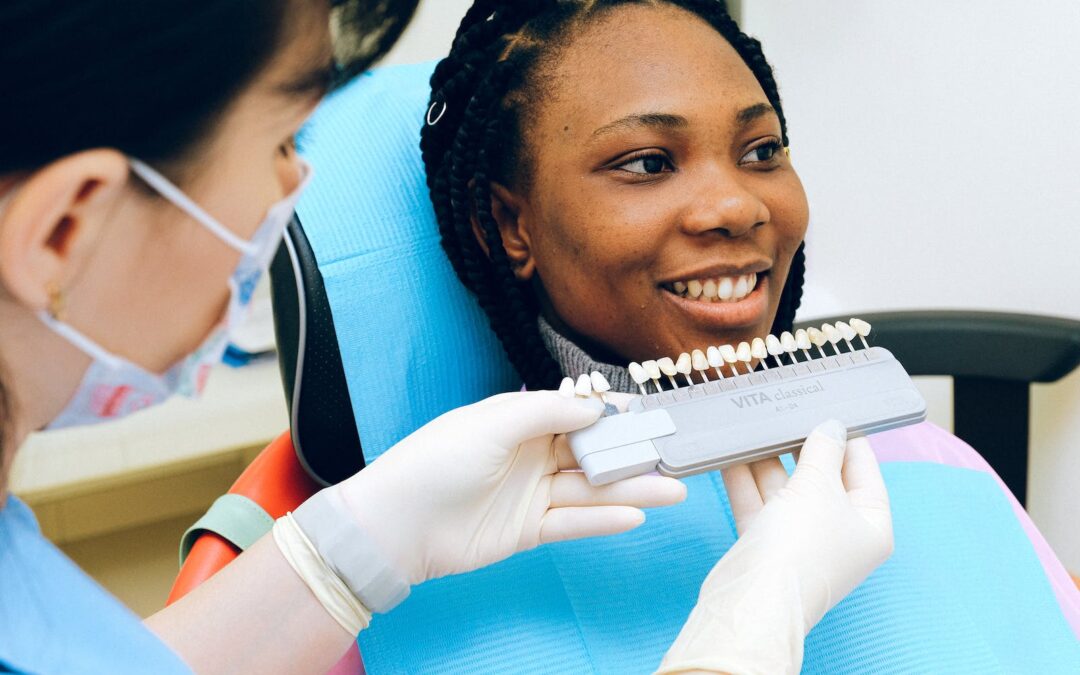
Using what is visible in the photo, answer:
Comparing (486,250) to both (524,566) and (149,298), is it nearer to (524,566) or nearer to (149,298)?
(524,566)

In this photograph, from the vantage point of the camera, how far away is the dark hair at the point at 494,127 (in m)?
1.05

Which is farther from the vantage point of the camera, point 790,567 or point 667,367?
point 667,367

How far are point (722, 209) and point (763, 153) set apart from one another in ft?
0.51

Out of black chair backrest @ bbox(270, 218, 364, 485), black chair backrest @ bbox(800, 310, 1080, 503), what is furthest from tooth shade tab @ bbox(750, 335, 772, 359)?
black chair backrest @ bbox(800, 310, 1080, 503)

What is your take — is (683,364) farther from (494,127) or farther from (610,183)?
(494,127)

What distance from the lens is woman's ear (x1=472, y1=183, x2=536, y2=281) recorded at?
1.09 metres

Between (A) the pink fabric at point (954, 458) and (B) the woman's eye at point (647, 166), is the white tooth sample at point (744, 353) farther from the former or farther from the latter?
(A) the pink fabric at point (954, 458)

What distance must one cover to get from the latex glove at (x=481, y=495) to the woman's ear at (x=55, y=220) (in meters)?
0.43

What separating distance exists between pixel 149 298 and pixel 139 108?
144 mm

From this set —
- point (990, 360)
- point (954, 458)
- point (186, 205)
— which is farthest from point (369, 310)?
point (990, 360)

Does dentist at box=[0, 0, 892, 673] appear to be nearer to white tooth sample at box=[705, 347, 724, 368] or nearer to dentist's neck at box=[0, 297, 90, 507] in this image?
dentist's neck at box=[0, 297, 90, 507]

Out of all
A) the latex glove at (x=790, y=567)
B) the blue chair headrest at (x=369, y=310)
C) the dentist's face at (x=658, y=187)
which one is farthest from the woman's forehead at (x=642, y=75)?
the latex glove at (x=790, y=567)

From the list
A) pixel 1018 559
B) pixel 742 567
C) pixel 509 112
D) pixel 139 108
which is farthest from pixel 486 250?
pixel 1018 559

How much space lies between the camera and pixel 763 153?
107 centimetres
